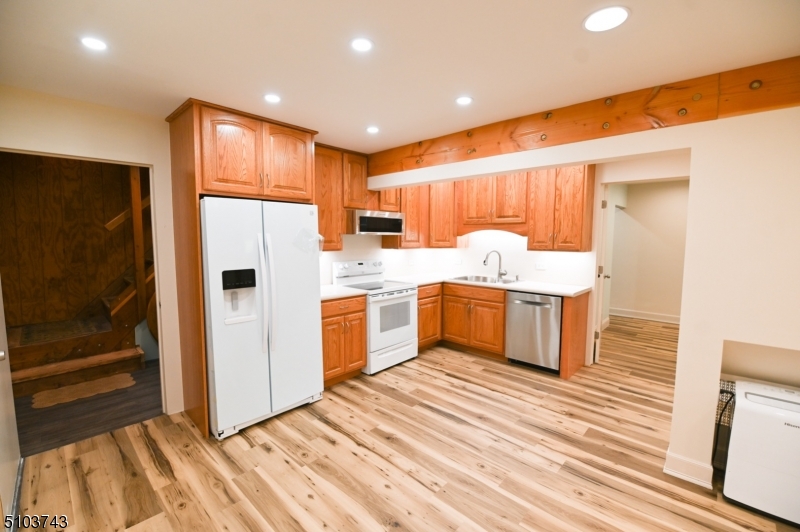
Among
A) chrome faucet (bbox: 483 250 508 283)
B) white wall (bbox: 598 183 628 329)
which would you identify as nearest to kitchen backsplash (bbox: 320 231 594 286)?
chrome faucet (bbox: 483 250 508 283)

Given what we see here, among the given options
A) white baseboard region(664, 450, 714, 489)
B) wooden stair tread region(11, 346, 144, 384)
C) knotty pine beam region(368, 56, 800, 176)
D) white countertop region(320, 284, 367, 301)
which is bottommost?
white baseboard region(664, 450, 714, 489)

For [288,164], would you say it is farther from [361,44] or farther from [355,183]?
[361,44]

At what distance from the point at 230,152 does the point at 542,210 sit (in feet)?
10.9

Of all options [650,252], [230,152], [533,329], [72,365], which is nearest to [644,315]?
[650,252]

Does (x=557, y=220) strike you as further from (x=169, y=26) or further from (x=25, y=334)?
(x=25, y=334)

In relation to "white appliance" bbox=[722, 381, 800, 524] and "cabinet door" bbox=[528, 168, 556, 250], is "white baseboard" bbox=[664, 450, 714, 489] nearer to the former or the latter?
"white appliance" bbox=[722, 381, 800, 524]

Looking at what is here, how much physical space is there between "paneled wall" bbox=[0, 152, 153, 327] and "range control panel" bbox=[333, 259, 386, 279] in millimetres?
3030

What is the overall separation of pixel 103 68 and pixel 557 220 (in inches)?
161

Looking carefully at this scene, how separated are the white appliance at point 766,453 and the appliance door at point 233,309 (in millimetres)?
3139

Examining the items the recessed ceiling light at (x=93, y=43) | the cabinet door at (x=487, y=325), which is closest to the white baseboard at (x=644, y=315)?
the cabinet door at (x=487, y=325)

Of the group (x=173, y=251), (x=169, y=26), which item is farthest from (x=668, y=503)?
(x=173, y=251)

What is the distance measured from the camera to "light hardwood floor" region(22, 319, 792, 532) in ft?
6.18

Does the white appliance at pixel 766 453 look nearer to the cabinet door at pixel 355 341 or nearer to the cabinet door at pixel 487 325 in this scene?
the cabinet door at pixel 487 325

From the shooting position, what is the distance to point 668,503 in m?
1.98
